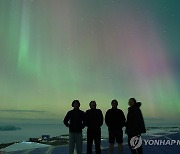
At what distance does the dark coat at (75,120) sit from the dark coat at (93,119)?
7.9 inches

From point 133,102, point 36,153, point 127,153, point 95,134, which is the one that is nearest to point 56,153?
point 36,153

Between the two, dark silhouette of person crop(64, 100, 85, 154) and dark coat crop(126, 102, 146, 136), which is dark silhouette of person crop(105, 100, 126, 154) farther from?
dark silhouette of person crop(64, 100, 85, 154)

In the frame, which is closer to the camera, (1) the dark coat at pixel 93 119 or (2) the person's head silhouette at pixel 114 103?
(2) the person's head silhouette at pixel 114 103

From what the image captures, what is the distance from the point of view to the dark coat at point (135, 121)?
1101cm

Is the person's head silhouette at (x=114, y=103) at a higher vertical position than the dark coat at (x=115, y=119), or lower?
higher

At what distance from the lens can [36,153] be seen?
12.3 meters

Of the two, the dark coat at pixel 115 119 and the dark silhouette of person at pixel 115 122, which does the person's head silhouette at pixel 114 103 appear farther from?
the dark coat at pixel 115 119

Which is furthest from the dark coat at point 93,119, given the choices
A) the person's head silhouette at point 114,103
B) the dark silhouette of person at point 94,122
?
the person's head silhouette at point 114,103

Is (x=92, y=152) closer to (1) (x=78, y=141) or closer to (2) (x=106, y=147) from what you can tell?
(2) (x=106, y=147)

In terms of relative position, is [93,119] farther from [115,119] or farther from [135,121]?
[135,121]

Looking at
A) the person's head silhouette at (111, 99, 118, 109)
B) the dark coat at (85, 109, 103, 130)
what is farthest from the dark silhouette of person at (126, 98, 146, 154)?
the dark coat at (85, 109, 103, 130)

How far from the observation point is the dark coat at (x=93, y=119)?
1151cm

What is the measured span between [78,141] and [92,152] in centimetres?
143

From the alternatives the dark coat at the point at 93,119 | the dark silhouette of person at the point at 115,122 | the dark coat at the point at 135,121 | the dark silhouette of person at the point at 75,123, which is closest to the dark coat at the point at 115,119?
the dark silhouette of person at the point at 115,122
